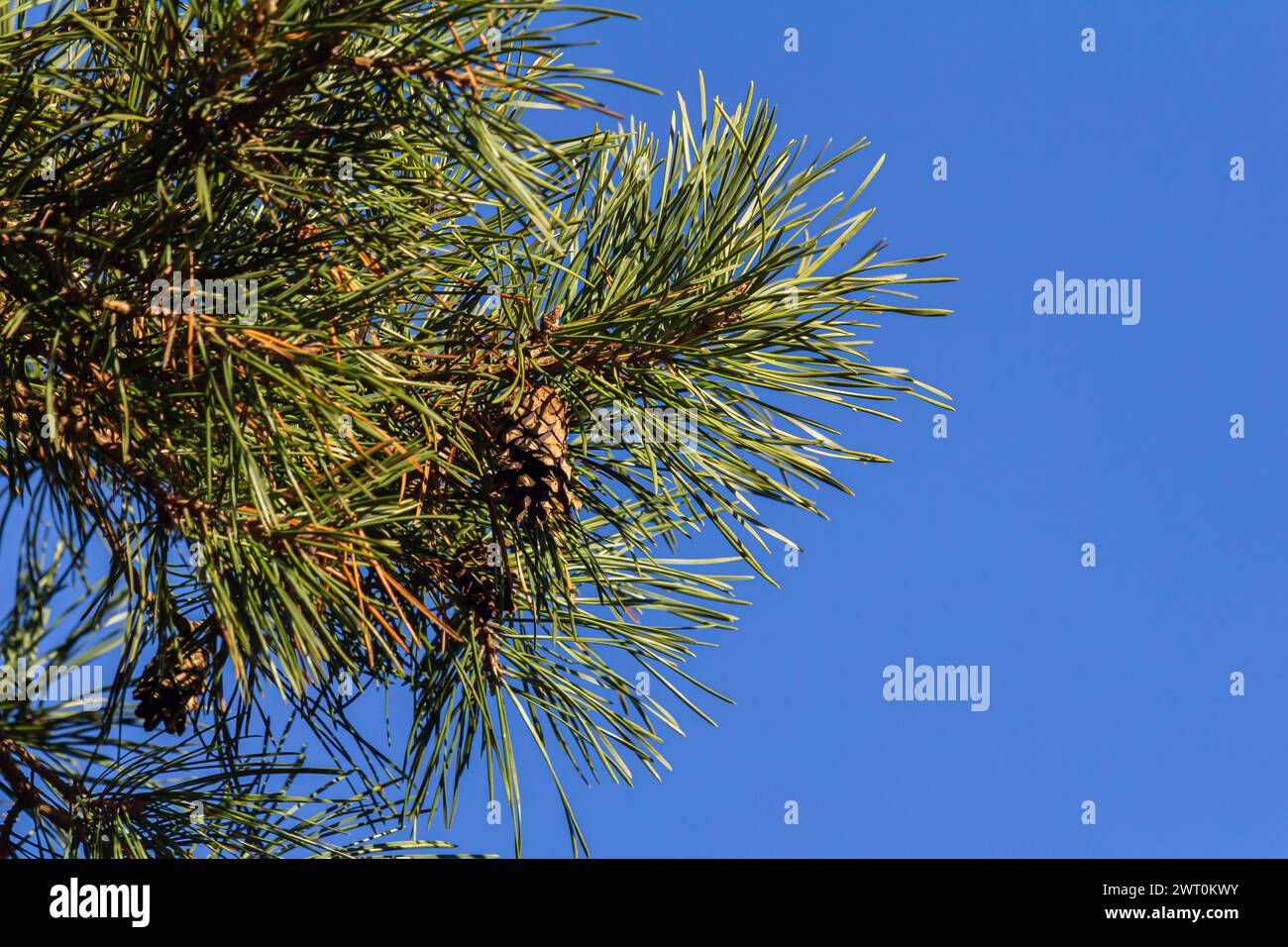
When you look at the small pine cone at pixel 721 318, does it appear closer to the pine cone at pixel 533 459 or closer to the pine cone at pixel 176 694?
the pine cone at pixel 533 459

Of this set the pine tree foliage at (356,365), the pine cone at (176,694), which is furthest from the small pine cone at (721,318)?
the pine cone at (176,694)

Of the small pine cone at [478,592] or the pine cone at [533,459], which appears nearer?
the pine cone at [533,459]

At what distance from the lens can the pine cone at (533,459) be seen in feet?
3.06

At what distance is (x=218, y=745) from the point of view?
106 cm

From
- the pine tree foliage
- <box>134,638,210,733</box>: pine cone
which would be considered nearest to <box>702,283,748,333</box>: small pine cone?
the pine tree foliage

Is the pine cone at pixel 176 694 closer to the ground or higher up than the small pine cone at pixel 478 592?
closer to the ground

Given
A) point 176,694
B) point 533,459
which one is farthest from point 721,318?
point 176,694

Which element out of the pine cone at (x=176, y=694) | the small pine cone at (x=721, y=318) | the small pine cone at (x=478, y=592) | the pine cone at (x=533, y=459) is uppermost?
the small pine cone at (x=721, y=318)

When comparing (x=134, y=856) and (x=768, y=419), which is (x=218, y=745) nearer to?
(x=134, y=856)

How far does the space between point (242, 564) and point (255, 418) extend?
138 millimetres

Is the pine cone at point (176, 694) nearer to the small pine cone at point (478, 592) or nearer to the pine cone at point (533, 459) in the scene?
the small pine cone at point (478, 592)

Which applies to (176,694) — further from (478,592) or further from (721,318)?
(721,318)
